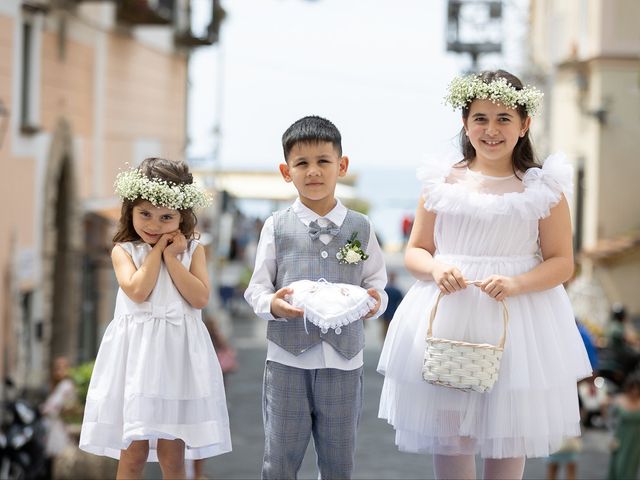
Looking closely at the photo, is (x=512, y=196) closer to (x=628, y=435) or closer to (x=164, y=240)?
(x=164, y=240)

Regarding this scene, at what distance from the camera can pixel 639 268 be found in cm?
2433

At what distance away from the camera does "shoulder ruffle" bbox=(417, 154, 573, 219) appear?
5.20m

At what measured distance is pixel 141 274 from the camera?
16.6ft

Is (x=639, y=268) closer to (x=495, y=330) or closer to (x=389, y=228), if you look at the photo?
(x=495, y=330)

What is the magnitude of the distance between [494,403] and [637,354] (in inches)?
478

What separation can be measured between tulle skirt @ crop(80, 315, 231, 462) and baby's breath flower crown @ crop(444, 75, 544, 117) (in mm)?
1343

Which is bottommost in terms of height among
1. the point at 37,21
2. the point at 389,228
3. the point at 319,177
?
the point at 389,228

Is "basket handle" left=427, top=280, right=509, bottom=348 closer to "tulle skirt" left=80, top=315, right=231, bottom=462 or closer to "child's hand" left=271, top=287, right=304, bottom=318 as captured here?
"child's hand" left=271, top=287, right=304, bottom=318

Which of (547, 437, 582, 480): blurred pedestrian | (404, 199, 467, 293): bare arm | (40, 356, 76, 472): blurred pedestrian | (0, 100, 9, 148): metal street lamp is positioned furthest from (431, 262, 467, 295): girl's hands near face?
(0, 100, 9, 148): metal street lamp

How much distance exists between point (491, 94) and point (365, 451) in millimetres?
10707

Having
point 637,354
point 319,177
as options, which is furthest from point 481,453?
point 637,354

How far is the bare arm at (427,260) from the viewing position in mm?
5113

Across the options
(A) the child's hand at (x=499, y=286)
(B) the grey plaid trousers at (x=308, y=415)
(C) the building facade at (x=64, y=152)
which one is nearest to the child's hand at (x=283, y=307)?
(B) the grey plaid trousers at (x=308, y=415)

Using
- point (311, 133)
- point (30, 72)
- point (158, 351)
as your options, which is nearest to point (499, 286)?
point (311, 133)
